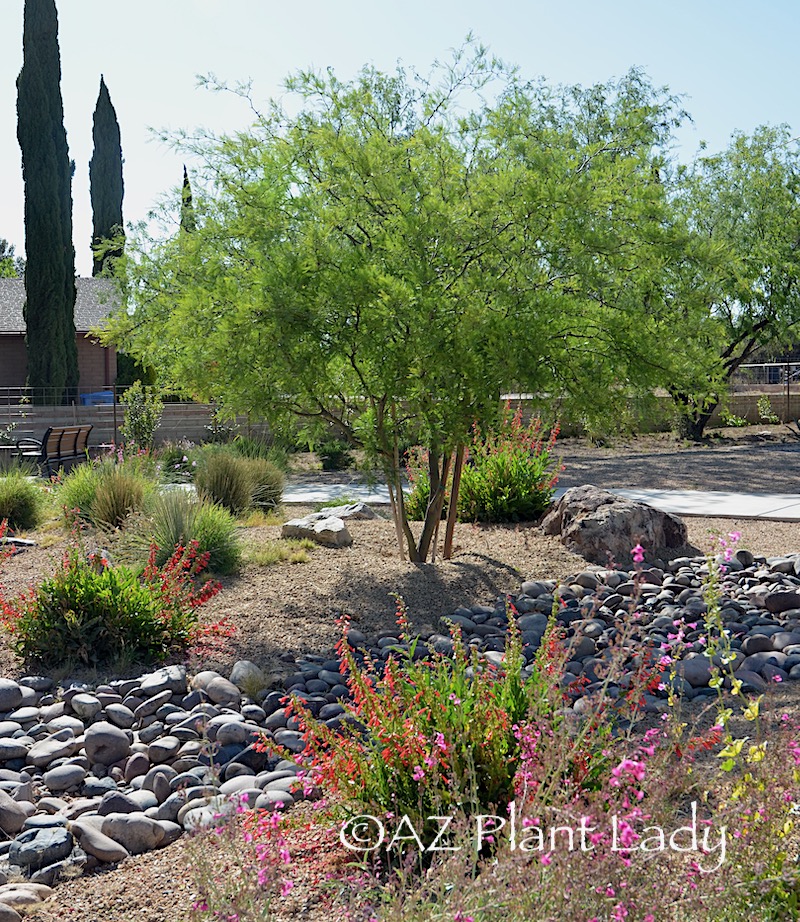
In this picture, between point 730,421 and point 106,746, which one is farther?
point 730,421

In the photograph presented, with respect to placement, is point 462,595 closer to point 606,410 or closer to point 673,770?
point 606,410

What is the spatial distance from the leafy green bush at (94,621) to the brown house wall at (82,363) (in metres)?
23.1

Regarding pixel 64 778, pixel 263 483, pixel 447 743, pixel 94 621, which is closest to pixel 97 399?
pixel 263 483

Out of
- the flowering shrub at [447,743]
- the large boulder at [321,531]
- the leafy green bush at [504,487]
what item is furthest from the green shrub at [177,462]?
the flowering shrub at [447,743]

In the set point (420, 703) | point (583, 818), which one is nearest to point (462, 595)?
point (420, 703)

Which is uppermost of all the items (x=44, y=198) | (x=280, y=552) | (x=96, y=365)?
(x=44, y=198)

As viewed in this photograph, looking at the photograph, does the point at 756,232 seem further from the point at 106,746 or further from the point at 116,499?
the point at 106,746

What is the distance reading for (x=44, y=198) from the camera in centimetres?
2589

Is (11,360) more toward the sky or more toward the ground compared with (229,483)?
more toward the sky

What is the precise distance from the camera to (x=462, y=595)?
713 centimetres

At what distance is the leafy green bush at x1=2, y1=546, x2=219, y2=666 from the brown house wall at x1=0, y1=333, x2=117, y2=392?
75.9 ft

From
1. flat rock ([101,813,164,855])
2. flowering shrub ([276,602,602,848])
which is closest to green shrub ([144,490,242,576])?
flat rock ([101,813,164,855])

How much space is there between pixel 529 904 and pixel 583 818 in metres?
0.22

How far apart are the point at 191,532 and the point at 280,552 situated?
0.78 m
